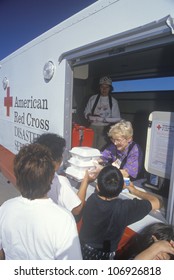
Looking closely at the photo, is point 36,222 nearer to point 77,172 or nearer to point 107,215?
point 107,215

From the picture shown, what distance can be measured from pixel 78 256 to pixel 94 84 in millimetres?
4146

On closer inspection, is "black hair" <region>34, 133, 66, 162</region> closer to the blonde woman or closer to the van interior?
the blonde woman

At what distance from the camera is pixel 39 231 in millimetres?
1023

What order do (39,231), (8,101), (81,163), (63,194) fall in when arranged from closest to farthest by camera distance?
(39,231), (63,194), (81,163), (8,101)

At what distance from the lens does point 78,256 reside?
1087 mm

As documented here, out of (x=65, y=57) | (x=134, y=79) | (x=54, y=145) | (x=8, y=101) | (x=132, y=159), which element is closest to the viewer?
(x=54, y=145)

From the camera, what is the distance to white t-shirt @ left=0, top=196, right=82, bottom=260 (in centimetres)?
103

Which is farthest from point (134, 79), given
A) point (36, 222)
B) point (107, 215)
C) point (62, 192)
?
point (36, 222)

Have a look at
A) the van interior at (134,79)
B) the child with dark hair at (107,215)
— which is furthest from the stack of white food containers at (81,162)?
Answer: the van interior at (134,79)

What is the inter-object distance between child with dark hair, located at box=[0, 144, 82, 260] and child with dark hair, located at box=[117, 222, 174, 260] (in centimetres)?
48

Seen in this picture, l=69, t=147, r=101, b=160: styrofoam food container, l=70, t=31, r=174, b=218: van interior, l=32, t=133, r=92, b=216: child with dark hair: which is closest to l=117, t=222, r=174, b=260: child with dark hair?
l=32, t=133, r=92, b=216: child with dark hair

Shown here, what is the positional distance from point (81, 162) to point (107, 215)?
0.70 m

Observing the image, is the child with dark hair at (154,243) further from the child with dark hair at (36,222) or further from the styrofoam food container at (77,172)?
the styrofoam food container at (77,172)
